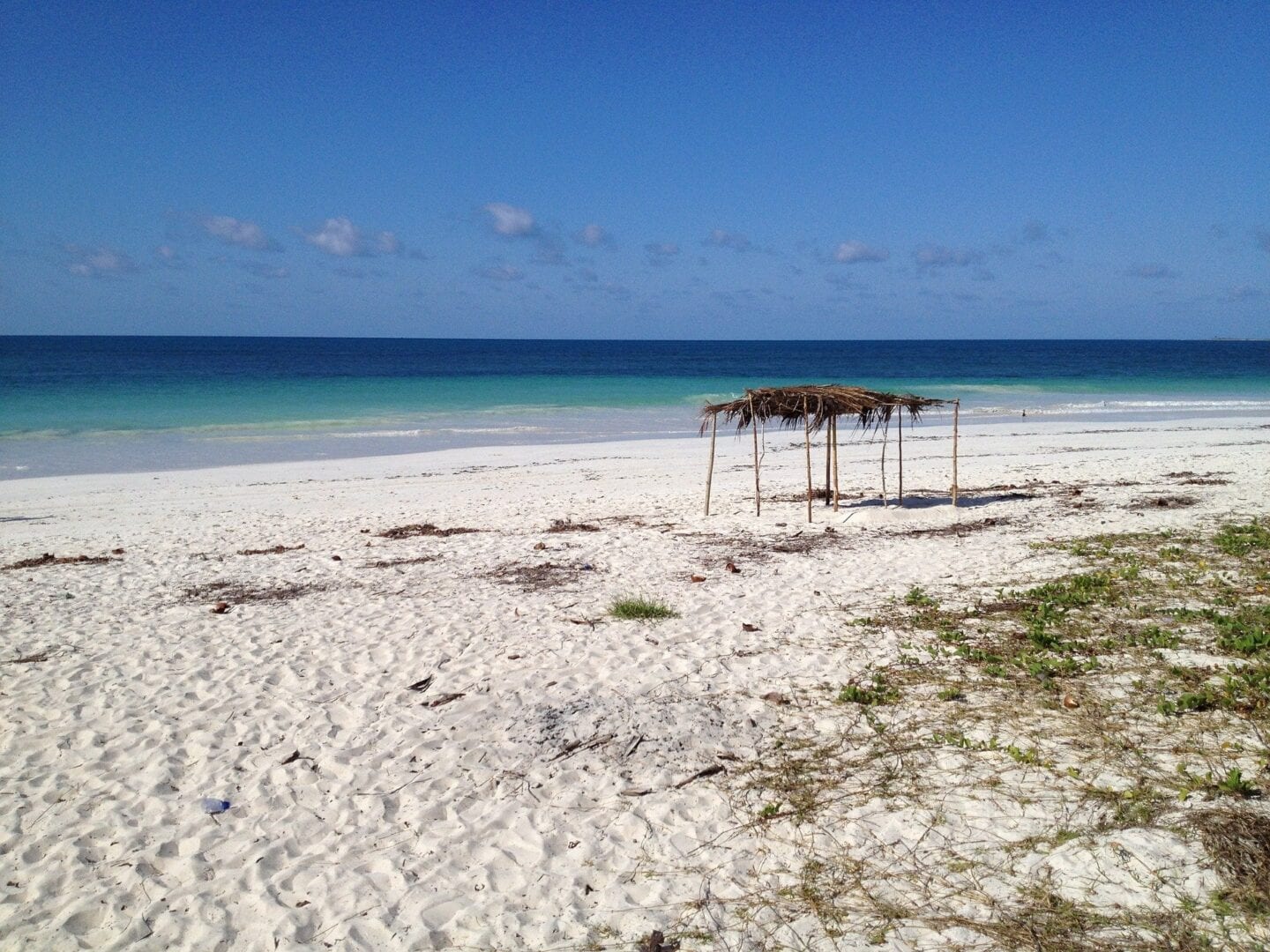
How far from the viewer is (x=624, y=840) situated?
161 inches

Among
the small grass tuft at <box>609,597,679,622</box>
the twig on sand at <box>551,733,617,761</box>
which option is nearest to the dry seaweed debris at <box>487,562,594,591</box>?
the small grass tuft at <box>609,597,679,622</box>

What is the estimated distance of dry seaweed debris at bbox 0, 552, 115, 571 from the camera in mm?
9969

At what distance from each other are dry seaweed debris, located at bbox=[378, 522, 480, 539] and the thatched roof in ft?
13.3

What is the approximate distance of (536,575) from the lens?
9.09 metres

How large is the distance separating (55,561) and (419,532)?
4.38 metres

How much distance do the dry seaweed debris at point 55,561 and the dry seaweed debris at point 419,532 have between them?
133 inches

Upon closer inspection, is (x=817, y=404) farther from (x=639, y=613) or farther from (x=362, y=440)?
(x=362, y=440)

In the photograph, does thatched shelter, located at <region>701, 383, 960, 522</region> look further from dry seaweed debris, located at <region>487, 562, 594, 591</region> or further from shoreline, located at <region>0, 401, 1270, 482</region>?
shoreline, located at <region>0, 401, 1270, 482</region>

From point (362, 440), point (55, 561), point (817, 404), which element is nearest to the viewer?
point (55, 561)

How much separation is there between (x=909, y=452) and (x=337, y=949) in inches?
740

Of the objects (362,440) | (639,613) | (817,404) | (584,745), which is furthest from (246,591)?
(362,440)

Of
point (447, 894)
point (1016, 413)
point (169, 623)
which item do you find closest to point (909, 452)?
point (1016, 413)

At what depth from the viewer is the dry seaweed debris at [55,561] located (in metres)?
9.97

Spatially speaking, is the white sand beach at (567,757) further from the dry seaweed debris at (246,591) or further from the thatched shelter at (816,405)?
the thatched shelter at (816,405)
